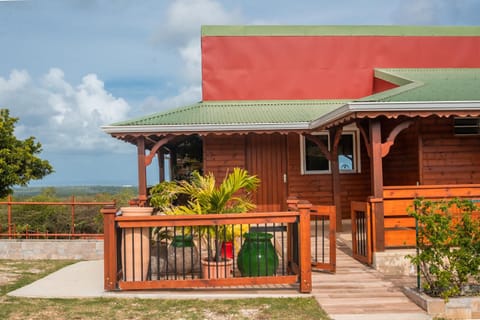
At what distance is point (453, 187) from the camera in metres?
8.45

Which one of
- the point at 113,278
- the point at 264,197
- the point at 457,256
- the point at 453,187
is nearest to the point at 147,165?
the point at 264,197

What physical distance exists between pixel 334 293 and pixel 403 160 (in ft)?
17.9

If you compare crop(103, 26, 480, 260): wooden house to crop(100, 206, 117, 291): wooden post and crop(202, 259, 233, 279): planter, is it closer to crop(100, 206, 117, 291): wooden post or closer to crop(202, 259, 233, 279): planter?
crop(202, 259, 233, 279): planter

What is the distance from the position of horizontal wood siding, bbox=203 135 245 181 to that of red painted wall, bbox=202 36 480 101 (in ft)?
5.48

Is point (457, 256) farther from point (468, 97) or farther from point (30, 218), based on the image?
point (30, 218)

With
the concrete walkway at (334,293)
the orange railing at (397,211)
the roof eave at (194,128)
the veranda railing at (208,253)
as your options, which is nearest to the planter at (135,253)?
the veranda railing at (208,253)

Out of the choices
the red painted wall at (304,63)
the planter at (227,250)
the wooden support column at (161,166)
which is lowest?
the planter at (227,250)

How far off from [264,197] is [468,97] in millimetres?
5768

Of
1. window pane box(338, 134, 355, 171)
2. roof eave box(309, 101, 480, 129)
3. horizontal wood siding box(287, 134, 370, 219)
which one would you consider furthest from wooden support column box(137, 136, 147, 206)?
roof eave box(309, 101, 480, 129)

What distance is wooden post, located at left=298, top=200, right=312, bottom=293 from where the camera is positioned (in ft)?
21.9

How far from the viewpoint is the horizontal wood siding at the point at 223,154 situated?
41.7 feet


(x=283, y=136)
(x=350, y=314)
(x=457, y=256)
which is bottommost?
(x=350, y=314)

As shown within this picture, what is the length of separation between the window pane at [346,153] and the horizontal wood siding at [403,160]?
0.96m

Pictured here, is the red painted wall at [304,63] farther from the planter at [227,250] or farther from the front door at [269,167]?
Result: the planter at [227,250]
